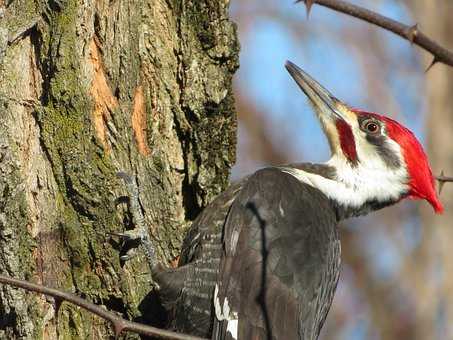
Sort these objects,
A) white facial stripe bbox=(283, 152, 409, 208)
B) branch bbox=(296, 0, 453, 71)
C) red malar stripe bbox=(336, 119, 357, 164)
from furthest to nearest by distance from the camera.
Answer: red malar stripe bbox=(336, 119, 357, 164) < white facial stripe bbox=(283, 152, 409, 208) < branch bbox=(296, 0, 453, 71)

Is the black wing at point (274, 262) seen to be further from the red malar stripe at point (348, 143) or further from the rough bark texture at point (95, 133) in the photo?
the red malar stripe at point (348, 143)

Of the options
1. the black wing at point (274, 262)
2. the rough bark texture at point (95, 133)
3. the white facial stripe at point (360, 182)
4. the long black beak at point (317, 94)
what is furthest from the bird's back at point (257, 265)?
the long black beak at point (317, 94)

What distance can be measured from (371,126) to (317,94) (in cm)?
32

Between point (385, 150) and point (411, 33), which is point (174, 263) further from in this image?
point (411, 33)

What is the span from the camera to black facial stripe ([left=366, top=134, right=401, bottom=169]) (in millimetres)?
4633

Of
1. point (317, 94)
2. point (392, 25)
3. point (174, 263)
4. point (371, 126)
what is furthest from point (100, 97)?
point (392, 25)

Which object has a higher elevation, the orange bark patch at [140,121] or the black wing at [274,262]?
the orange bark patch at [140,121]

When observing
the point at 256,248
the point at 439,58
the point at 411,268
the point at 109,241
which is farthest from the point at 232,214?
the point at 411,268

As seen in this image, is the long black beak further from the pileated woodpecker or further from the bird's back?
the bird's back

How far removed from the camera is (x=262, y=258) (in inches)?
155

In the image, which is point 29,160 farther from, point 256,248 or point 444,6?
point 444,6

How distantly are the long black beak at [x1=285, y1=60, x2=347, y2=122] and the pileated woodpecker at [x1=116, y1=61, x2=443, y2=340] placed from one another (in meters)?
0.34

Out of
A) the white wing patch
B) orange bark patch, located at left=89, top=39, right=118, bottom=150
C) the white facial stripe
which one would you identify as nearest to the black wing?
the white wing patch

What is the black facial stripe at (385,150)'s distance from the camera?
15.2 ft
